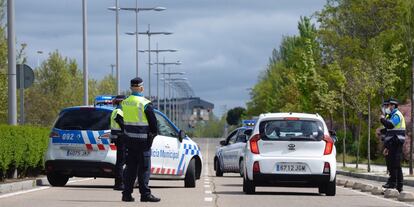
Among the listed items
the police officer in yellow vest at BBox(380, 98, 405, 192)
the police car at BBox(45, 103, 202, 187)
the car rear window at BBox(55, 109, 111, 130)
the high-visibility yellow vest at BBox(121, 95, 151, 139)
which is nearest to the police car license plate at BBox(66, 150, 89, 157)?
the police car at BBox(45, 103, 202, 187)

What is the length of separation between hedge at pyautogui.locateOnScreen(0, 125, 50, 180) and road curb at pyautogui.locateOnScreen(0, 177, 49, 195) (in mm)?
440

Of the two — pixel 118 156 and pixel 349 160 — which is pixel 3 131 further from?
pixel 349 160

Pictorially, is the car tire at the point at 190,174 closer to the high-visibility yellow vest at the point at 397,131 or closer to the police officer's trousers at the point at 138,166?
the high-visibility yellow vest at the point at 397,131

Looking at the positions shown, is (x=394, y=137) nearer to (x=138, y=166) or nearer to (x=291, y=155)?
(x=291, y=155)

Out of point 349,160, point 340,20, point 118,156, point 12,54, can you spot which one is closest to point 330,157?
point 118,156

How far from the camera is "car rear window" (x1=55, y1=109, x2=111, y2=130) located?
82.4ft

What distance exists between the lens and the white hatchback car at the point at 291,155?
74.7 ft

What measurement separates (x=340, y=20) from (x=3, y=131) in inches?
1741

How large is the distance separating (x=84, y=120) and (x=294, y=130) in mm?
4710

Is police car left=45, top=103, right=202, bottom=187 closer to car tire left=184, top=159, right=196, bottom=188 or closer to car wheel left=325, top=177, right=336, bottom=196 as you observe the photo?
car tire left=184, top=159, right=196, bottom=188

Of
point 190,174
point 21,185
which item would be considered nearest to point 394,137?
point 190,174

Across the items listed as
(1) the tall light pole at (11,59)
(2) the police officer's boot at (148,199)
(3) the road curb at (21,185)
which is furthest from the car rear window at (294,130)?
(1) the tall light pole at (11,59)

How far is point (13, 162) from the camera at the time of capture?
2570cm

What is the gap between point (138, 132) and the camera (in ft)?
62.7
